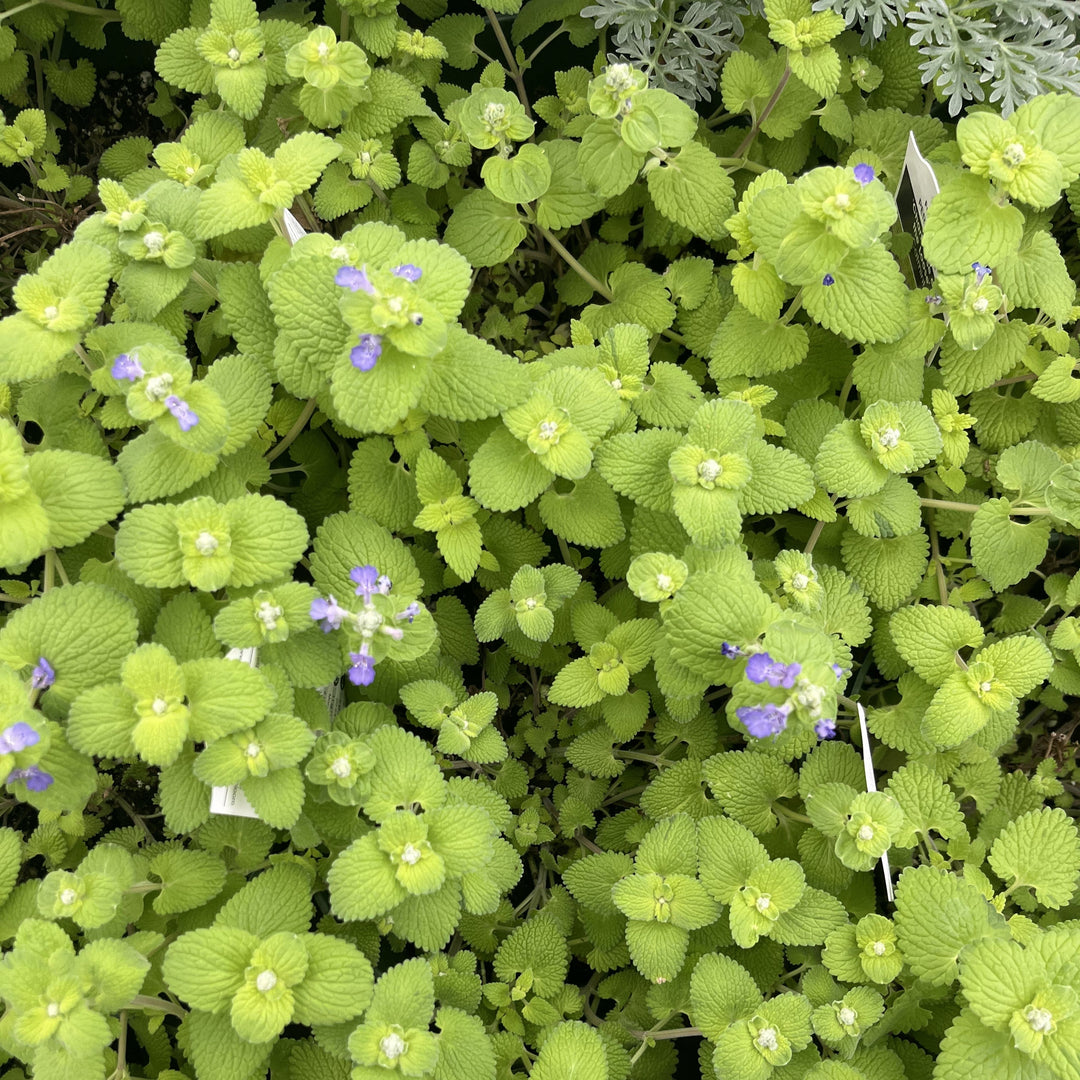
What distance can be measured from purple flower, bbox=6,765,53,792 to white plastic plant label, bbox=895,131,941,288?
2160 mm

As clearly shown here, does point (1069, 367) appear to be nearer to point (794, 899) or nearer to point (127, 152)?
point (794, 899)

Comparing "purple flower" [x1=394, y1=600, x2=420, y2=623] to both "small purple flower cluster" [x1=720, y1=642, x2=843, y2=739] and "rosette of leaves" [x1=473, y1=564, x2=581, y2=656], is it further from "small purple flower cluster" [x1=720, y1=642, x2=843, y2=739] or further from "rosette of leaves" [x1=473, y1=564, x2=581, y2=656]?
"small purple flower cluster" [x1=720, y1=642, x2=843, y2=739]

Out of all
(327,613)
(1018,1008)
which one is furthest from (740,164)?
(1018,1008)

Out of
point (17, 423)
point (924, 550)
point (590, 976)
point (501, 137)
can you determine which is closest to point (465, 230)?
point (501, 137)

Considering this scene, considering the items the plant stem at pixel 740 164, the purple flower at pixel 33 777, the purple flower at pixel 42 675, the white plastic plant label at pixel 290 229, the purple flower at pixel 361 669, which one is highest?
the plant stem at pixel 740 164

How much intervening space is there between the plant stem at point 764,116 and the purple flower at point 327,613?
5.53ft

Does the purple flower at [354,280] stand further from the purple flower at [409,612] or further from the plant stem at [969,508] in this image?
the plant stem at [969,508]

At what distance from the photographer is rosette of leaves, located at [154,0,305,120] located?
2174 mm

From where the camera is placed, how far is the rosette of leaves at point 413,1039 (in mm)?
1664

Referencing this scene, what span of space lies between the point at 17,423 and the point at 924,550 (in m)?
2.30

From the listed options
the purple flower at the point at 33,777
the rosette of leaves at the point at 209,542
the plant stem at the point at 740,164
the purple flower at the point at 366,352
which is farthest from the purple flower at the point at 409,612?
the plant stem at the point at 740,164

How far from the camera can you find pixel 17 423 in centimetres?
221

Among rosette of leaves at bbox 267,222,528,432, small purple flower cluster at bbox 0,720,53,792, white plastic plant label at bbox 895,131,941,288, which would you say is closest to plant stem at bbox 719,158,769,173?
white plastic plant label at bbox 895,131,941,288

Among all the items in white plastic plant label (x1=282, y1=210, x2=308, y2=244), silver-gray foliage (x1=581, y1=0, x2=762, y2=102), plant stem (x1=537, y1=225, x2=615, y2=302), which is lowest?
plant stem (x1=537, y1=225, x2=615, y2=302)
